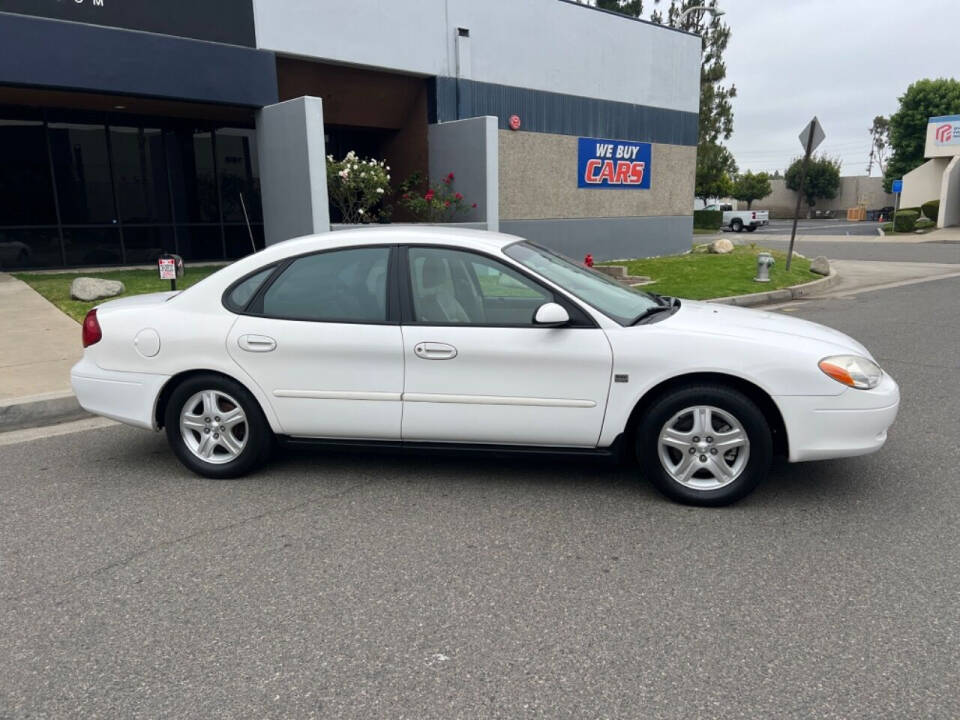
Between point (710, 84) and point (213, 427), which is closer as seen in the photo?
point (213, 427)

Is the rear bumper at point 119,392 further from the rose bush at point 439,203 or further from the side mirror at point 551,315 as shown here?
the rose bush at point 439,203

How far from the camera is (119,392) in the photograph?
464 cm

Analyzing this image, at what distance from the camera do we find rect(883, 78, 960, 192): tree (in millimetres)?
55844

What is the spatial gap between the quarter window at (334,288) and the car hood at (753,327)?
1.72 meters

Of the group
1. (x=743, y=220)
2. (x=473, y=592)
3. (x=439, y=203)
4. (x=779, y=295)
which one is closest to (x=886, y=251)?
(x=779, y=295)

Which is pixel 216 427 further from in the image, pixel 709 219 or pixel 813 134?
pixel 709 219

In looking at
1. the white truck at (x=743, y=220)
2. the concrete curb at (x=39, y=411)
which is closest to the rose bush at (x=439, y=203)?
the concrete curb at (x=39, y=411)

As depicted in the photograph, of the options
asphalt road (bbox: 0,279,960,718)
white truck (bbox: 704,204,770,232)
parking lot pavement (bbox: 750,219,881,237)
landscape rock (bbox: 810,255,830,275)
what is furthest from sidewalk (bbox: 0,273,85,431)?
white truck (bbox: 704,204,770,232)

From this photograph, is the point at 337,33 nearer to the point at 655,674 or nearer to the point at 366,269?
the point at 366,269

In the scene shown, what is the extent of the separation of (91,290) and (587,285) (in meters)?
8.79

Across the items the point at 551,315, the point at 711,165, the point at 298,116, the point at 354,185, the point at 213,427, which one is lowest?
the point at 213,427

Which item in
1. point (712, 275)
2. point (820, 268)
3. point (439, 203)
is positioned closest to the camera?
point (712, 275)

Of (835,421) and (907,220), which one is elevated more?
(907,220)

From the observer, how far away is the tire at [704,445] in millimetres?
3930
